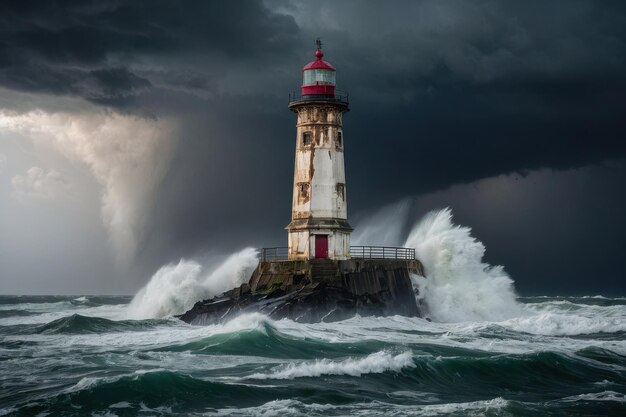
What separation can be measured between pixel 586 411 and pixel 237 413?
602 centimetres

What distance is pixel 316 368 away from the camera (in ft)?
56.9

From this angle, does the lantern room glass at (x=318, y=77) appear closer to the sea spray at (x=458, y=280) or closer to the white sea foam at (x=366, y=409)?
the sea spray at (x=458, y=280)

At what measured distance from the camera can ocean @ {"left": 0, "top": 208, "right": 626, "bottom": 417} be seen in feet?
47.7

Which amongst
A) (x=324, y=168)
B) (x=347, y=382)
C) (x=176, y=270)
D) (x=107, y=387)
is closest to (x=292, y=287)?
(x=324, y=168)

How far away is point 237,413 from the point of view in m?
13.9

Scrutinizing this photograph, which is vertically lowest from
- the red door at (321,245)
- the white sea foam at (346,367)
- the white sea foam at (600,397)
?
the white sea foam at (600,397)

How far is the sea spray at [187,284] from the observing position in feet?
115

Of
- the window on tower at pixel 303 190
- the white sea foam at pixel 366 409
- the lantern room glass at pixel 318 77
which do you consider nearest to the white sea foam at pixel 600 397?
the white sea foam at pixel 366 409

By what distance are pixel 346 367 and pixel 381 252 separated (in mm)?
15461

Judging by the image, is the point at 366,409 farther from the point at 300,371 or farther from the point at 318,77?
the point at 318,77

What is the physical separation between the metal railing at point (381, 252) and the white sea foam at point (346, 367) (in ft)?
43.3

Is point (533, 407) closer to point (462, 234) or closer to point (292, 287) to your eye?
point (292, 287)

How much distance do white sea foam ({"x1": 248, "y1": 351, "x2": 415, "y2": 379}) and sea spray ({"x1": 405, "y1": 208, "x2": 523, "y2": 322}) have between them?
47.8 feet

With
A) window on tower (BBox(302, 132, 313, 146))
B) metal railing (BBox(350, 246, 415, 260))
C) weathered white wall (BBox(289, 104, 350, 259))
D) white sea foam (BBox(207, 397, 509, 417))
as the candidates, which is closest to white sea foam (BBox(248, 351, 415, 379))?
white sea foam (BBox(207, 397, 509, 417))
